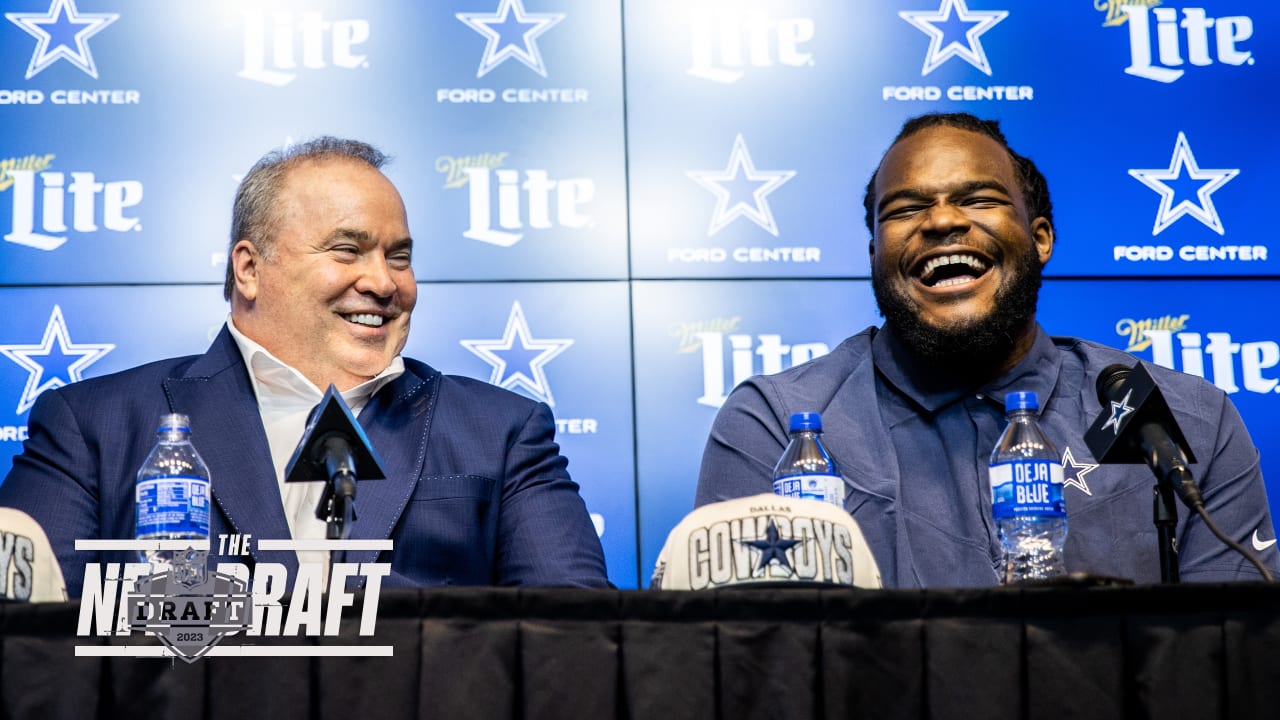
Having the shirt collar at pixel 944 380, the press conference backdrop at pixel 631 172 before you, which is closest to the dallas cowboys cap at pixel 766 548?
the shirt collar at pixel 944 380

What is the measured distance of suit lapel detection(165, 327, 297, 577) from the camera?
2.38 m

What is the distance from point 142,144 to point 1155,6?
247 cm

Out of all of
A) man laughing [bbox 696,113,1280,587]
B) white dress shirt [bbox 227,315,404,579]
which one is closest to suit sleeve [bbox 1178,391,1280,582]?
man laughing [bbox 696,113,1280,587]

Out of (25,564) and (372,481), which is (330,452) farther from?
(372,481)

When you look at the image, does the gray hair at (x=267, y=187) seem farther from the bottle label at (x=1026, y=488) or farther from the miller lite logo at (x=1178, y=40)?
the miller lite logo at (x=1178, y=40)

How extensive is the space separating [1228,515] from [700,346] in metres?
1.31

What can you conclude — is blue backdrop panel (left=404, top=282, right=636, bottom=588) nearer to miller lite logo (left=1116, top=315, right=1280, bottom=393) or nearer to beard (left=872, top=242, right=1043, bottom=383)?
beard (left=872, top=242, right=1043, bottom=383)

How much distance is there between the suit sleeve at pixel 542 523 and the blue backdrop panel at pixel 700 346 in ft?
2.04

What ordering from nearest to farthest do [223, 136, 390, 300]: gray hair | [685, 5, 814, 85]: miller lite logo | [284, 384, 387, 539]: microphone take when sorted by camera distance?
[284, 384, 387, 539]: microphone, [223, 136, 390, 300]: gray hair, [685, 5, 814, 85]: miller lite logo

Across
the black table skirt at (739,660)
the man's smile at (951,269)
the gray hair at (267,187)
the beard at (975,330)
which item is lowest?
the black table skirt at (739,660)

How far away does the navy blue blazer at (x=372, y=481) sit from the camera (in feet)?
7.86

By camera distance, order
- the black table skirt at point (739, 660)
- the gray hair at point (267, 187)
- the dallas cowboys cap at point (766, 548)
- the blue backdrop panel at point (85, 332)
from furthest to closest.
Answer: the blue backdrop panel at point (85, 332) < the gray hair at point (267, 187) < the dallas cowboys cap at point (766, 548) < the black table skirt at point (739, 660)

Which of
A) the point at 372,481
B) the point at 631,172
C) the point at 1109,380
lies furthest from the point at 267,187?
the point at 1109,380

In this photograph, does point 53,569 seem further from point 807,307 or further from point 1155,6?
point 1155,6
